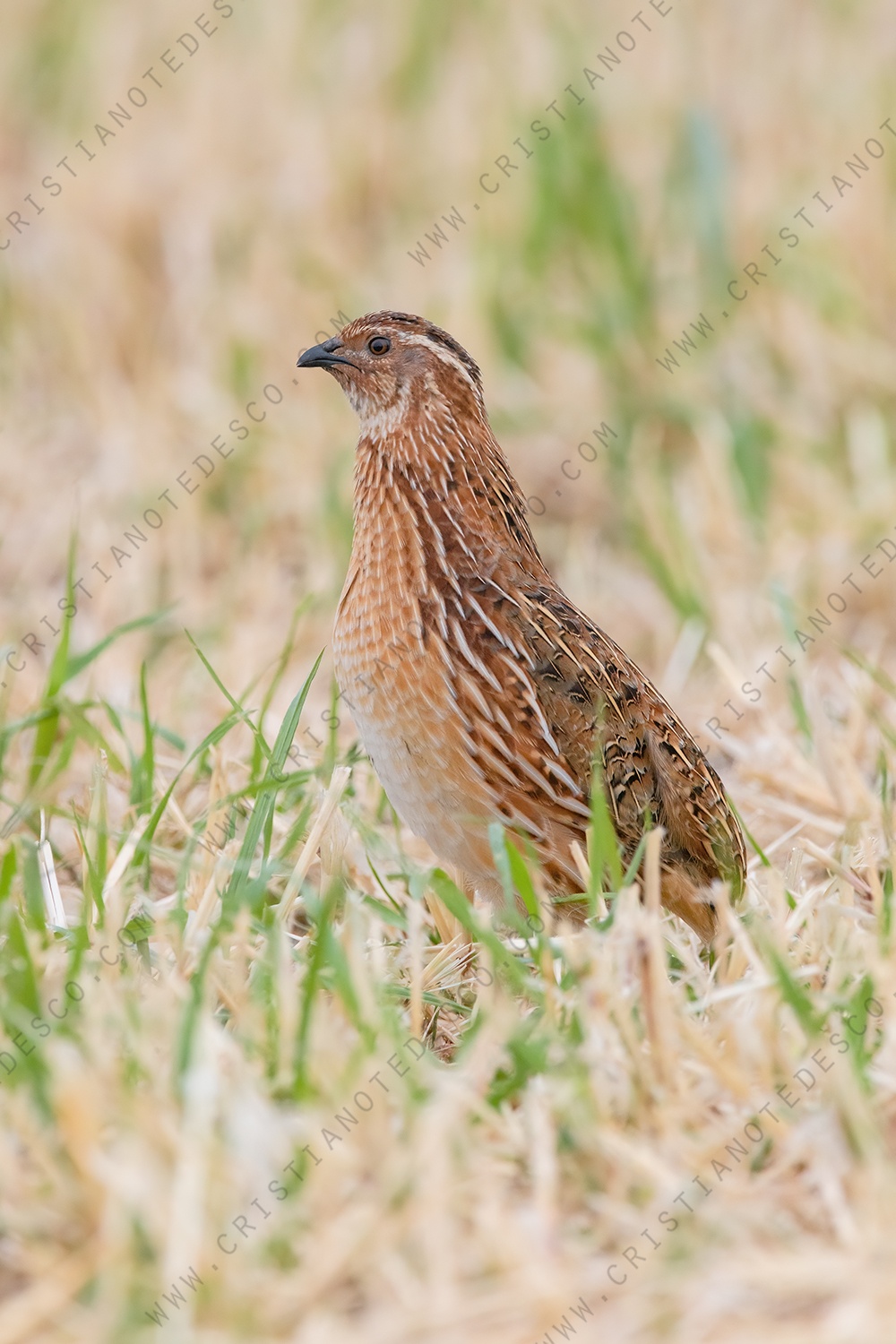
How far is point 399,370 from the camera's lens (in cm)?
449

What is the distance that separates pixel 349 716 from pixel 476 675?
2.31 metres

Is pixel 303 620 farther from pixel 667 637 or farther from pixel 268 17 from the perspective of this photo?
pixel 268 17

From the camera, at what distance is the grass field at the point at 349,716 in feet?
9.37

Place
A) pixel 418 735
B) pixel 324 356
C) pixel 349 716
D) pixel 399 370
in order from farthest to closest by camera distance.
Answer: pixel 349 716 < pixel 324 356 < pixel 399 370 < pixel 418 735

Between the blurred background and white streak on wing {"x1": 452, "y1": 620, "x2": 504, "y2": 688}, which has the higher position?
the blurred background

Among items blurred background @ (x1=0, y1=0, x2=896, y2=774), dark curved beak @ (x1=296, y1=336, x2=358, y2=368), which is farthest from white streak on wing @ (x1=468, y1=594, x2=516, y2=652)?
blurred background @ (x1=0, y1=0, x2=896, y2=774)

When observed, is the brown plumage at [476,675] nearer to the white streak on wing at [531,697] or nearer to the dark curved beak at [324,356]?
the white streak on wing at [531,697]

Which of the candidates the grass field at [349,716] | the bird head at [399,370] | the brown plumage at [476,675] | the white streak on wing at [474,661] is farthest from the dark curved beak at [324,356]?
the white streak on wing at [474,661]

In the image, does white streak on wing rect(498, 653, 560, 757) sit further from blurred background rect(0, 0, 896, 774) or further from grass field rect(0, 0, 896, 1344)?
blurred background rect(0, 0, 896, 774)

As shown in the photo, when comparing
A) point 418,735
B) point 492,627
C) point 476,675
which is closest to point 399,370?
point 492,627

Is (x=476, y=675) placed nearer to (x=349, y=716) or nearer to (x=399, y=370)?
(x=399, y=370)

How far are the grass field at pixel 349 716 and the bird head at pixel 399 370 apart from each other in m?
0.75

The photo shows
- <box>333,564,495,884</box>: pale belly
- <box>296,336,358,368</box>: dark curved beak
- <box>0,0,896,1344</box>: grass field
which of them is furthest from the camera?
<box>296,336,358,368</box>: dark curved beak

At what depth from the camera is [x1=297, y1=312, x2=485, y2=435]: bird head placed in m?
4.43
